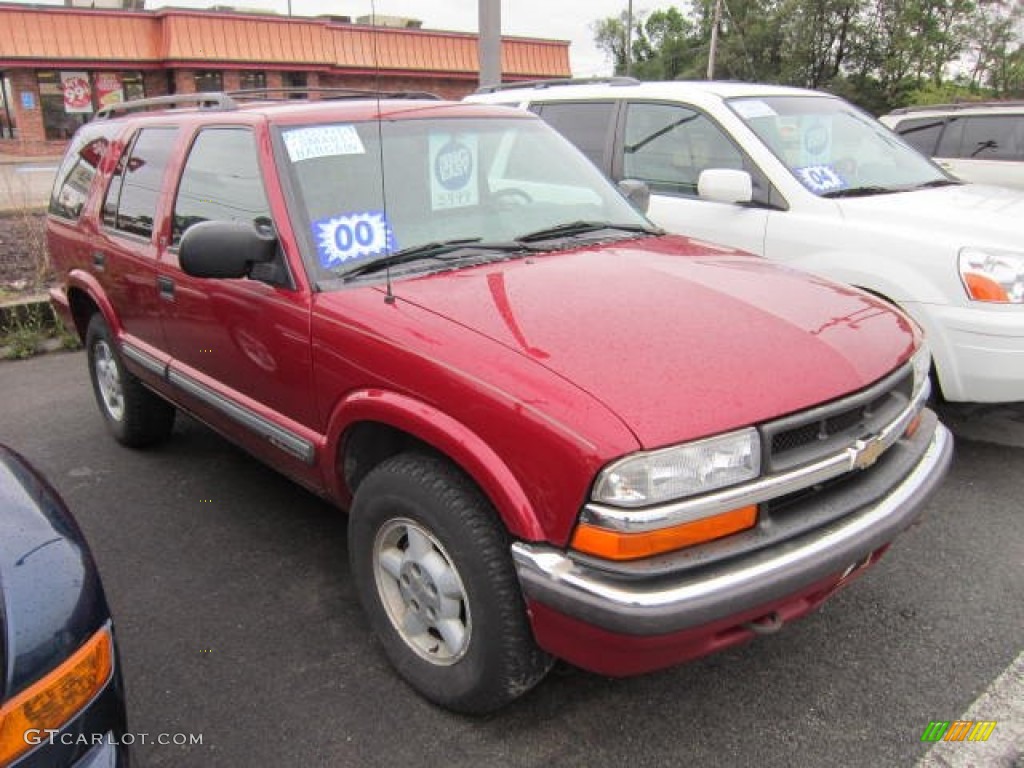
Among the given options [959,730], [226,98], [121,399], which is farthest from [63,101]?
[959,730]

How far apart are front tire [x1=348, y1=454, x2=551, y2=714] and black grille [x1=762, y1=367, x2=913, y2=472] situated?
29.6 inches

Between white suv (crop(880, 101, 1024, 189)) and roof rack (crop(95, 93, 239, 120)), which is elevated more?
roof rack (crop(95, 93, 239, 120))

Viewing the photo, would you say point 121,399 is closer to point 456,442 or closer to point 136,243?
point 136,243

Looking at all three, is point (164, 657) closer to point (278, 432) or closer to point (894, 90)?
point (278, 432)

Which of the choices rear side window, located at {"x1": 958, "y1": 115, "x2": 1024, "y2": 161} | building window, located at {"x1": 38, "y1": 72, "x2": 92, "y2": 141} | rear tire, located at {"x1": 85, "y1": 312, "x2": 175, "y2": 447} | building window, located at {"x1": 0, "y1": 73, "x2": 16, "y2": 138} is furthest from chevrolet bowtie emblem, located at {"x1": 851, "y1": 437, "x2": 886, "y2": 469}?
building window, located at {"x1": 0, "y1": 73, "x2": 16, "y2": 138}

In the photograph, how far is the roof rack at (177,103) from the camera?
374 centimetres

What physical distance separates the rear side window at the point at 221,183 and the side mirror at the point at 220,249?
0.71 ft

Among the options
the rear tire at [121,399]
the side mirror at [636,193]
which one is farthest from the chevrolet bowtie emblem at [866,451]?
the rear tire at [121,399]

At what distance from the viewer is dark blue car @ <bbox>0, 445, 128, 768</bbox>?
1.56 meters

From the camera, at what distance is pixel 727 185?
4.37m

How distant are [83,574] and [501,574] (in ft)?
3.24

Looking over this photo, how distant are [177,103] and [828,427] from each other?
3.64m

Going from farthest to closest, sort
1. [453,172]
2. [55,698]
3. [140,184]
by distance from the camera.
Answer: [140,184], [453,172], [55,698]

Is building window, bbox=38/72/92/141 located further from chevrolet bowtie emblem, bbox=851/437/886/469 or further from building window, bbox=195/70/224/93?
chevrolet bowtie emblem, bbox=851/437/886/469
